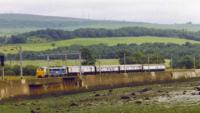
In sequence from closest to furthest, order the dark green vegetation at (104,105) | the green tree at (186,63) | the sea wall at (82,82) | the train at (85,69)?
the dark green vegetation at (104,105) → the sea wall at (82,82) → the train at (85,69) → the green tree at (186,63)

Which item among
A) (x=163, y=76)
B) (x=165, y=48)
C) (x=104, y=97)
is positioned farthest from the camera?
(x=165, y=48)

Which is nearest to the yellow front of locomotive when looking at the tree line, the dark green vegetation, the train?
the train

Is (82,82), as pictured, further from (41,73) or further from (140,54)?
(140,54)

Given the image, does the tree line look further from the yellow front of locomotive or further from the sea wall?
the yellow front of locomotive

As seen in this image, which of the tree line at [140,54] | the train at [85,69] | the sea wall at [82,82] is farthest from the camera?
the tree line at [140,54]

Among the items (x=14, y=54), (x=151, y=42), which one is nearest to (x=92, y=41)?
(x=151, y=42)

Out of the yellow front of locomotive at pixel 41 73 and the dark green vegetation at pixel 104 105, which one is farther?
the yellow front of locomotive at pixel 41 73

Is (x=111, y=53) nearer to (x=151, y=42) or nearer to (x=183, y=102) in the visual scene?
(x=151, y=42)

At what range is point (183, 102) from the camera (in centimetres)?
5997

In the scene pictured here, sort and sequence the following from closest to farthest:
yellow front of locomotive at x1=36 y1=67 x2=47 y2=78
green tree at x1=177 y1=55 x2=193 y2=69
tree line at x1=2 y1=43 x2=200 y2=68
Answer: yellow front of locomotive at x1=36 y1=67 x2=47 y2=78 → tree line at x1=2 y1=43 x2=200 y2=68 → green tree at x1=177 y1=55 x2=193 y2=69

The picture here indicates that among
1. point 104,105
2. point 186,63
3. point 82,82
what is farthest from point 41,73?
point 186,63

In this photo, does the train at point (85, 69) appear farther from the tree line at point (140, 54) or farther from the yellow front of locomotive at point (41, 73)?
the tree line at point (140, 54)

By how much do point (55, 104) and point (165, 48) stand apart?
115 meters

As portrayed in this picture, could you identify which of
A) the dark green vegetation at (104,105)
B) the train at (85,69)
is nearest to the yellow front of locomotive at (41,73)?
the train at (85,69)
